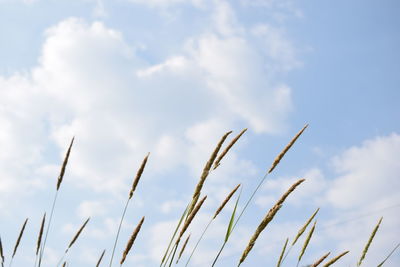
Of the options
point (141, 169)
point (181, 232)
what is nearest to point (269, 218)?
point (181, 232)

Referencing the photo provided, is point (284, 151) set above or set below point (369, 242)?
above

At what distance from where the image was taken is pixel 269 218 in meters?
1.54

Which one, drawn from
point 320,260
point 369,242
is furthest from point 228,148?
point 369,242

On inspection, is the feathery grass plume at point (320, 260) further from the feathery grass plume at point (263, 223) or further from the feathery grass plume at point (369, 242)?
the feathery grass plume at point (369, 242)

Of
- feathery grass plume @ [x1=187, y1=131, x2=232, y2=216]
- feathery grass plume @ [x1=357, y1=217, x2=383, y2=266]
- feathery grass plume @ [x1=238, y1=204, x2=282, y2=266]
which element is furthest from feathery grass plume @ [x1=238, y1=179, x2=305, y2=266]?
feathery grass plume @ [x1=357, y1=217, x2=383, y2=266]

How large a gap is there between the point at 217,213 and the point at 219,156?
283 mm

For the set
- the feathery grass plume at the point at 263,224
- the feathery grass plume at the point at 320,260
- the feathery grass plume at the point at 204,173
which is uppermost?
the feathery grass plume at the point at 204,173

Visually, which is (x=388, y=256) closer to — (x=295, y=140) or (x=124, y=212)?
(x=295, y=140)

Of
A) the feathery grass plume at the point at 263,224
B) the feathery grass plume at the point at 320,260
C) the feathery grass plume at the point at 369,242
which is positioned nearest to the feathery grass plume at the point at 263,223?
the feathery grass plume at the point at 263,224

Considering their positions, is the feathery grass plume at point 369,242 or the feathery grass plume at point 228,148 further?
the feathery grass plume at point 369,242

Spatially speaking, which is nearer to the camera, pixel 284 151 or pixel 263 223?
pixel 263 223

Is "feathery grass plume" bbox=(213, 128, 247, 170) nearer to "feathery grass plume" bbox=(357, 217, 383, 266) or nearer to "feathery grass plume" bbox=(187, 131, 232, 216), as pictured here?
"feathery grass plume" bbox=(187, 131, 232, 216)

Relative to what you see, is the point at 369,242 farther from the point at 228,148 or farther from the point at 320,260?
the point at 228,148

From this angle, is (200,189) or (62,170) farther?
(62,170)
